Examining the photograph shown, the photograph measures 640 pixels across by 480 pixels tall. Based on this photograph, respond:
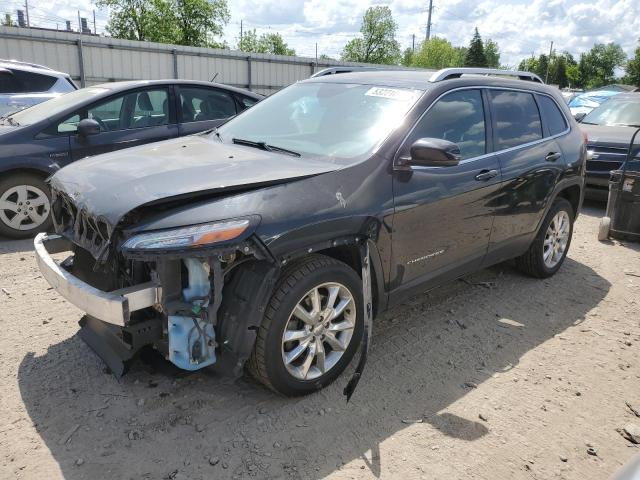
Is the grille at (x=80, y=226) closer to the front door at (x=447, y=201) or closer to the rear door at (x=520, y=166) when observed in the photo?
the front door at (x=447, y=201)

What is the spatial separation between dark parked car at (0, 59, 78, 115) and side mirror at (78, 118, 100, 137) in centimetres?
310

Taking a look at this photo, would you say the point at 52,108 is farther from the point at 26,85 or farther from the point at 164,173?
the point at 164,173

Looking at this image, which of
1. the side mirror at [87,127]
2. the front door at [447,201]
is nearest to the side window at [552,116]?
the front door at [447,201]

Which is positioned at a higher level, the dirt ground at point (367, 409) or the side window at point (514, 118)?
the side window at point (514, 118)

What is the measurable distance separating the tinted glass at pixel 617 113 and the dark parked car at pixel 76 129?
6.96m

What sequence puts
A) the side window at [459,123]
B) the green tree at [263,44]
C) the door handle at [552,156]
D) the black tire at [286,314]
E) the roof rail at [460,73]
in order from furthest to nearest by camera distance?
the green tree at [263,44] < the door handle at [552,156] < the roof rail at [460,73] < the side window at [459,123] < the black tire at [286,314]

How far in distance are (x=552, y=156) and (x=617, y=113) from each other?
619cm

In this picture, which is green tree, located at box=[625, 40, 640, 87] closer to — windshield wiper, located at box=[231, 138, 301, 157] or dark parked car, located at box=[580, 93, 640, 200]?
dark parked car, located at box=[580, 93, 640, 200]

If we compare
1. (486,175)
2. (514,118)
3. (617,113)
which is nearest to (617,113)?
(617,113)

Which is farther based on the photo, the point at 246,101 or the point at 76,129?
the point at 246,101

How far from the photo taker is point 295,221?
2.78 meters

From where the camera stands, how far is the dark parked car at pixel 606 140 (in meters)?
8.08

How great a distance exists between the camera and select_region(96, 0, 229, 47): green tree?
36.5m

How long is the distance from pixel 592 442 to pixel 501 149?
2.18 m
